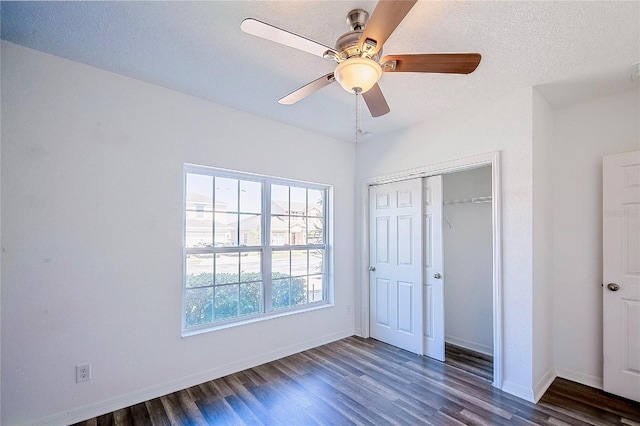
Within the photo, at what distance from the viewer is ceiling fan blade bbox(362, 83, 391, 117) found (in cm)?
Answer: 187

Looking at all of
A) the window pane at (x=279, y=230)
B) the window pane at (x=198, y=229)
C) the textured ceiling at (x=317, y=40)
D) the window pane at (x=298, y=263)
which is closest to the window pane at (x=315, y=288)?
the window pane at (x=298, y=263)

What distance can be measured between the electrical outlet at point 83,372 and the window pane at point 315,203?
254 centimetres

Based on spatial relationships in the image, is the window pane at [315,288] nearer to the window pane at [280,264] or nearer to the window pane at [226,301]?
the window pane at [280,264]

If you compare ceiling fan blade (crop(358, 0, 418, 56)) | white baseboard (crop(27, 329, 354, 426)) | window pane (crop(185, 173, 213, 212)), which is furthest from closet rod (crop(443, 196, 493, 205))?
window pane (crop(185, 173, 213, 212))

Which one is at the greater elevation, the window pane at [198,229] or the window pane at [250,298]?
the window pane at [198,229]

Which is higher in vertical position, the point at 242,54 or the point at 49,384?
the point at 242,54

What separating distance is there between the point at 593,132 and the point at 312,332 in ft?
11.7

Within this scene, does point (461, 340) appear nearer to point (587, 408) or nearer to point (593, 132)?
point (587, 408)

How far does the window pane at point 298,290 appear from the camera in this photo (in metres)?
3.67

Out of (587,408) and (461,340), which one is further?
(461,340)

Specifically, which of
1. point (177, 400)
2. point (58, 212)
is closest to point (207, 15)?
point (58, 212)

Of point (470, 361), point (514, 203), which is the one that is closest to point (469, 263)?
point (470, 361)

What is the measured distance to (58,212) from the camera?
221 cm

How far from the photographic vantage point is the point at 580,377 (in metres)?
2.85
